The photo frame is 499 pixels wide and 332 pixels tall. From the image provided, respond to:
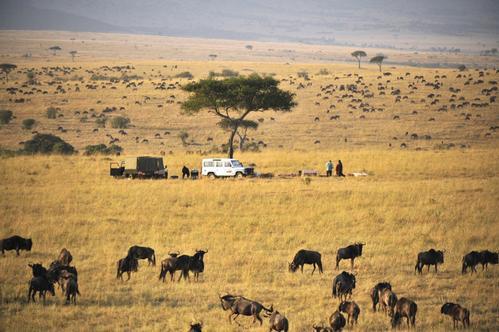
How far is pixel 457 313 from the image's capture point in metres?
15.3

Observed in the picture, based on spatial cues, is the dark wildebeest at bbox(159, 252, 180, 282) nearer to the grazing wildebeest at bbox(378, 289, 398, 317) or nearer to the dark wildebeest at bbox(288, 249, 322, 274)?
the dark wildebeest at bbox(288, 249, 322, 274)

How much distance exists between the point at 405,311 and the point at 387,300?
0.65 metres

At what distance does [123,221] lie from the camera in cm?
2778

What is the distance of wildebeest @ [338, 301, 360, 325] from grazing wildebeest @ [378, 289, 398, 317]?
33.6 inches

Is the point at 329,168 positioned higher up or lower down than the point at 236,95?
lower down

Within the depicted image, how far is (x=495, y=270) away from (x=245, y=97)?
34588mm

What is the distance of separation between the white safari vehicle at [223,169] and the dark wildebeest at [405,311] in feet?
86.2

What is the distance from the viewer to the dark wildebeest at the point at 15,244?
21828 millimetres

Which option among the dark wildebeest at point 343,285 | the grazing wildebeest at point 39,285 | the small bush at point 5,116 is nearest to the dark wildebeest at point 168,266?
the grazing wildebeest at point 39,285

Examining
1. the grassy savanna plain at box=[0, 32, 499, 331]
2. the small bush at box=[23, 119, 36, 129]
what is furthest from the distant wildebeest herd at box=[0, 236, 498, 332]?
the small bush at box=[23, 119, 36, 129]

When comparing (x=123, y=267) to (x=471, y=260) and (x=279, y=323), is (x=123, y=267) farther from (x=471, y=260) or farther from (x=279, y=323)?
(x=471, y=260)

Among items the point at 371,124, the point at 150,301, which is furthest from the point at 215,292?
the point at 371,124

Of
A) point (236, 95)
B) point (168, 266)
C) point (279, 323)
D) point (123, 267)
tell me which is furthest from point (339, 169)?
point (279, 323)

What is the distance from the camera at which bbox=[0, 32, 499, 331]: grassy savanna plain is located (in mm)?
16906
